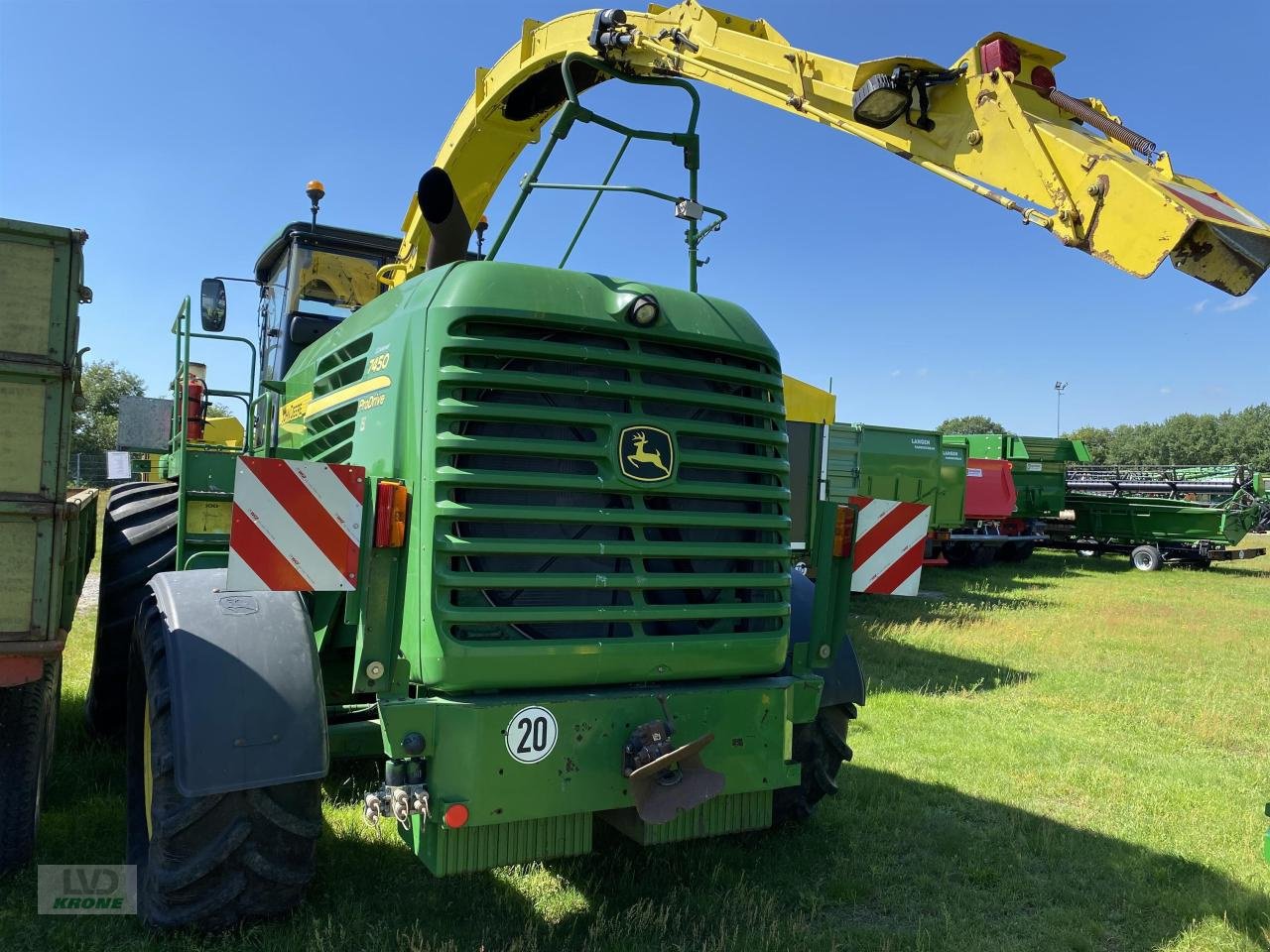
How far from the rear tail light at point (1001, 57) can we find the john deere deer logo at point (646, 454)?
2064 millimetres

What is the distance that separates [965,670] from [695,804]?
6283 mm

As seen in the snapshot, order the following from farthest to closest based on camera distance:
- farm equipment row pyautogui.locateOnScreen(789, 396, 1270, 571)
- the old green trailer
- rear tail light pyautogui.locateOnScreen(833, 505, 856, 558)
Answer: farm equipment row pyautogui.locateOnScreen(789, 396, 1270, 571) → rear tail light pyautogui.locateOnScreen(833, 505, 856, 558) → the old green trailer

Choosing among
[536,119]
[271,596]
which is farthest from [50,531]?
[536,119]

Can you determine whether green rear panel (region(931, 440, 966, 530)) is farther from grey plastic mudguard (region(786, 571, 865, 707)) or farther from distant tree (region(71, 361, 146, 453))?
distant tree (region(71, 361, 146, 453))

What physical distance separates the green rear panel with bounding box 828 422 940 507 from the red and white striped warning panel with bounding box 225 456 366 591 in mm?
12242

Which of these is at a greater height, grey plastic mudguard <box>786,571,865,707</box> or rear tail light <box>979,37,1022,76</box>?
rear tail light <box>979,37,1022,76</box>

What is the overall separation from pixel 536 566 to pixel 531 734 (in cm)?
53

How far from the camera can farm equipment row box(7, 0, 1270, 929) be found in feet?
9.06

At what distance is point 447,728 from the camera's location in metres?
2.73

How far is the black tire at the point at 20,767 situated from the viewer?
331cm

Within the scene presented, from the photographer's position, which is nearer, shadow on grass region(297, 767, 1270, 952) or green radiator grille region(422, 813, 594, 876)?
green radiator grille region(422, 813, 594, 876)

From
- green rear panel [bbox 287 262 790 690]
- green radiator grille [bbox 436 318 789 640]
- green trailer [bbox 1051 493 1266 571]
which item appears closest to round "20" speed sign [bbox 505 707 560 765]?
green rear panel [bbox 287 262 790 690]

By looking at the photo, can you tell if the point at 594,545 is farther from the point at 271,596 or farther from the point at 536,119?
the point at 536,119

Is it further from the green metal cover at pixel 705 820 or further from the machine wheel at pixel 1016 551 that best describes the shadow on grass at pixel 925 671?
the machine wheel at pixel 1016 551
